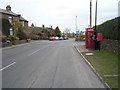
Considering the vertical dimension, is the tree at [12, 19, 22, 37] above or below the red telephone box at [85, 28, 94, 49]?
above

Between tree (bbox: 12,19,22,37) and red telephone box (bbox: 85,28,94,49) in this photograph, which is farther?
tree (bbox: 12,19,22,37)

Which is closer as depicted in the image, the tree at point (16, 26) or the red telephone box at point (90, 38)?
the red telephone box at point (90, 38)

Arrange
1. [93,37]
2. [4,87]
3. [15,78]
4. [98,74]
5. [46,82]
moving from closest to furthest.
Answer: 1. [4,87]
2. [46,82]
3. [15,78]
4. [98,74]
5. [93,37]

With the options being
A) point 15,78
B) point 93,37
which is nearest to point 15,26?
point 93,37

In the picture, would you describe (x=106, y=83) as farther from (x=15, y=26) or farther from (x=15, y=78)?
(x=15, y=26)

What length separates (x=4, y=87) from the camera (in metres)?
7.80

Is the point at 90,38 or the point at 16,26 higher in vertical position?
the point at 16,26

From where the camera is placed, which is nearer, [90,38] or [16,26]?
[90,38]

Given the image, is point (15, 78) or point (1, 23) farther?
point (1, 23)

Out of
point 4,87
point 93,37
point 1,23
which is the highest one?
point 1,23

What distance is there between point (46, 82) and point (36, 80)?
0.57 metres

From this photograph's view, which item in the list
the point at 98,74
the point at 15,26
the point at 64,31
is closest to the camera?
the point at 98,74

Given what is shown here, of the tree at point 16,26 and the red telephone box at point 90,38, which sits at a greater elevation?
the tree at point 16,26

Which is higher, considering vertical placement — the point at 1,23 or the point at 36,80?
the point at 1,23
